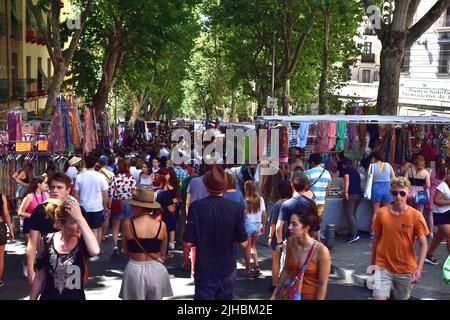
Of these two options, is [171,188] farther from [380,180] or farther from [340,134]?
[340,134]

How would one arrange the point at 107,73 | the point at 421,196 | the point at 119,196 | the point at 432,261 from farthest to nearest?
the point at 107,73 → the point at 421,196 → the point at 119,196 → the point at 432,261

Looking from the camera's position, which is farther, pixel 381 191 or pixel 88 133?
pixel 88 133

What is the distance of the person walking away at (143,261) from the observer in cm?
546

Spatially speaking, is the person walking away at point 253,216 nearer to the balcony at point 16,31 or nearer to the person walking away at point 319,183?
the person walking away at point 319,183

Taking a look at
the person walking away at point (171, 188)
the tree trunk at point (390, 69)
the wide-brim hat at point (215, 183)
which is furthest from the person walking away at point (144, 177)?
the tree trunk at point (390, 69)

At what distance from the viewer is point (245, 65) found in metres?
38.8

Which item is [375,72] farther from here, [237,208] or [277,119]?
[237,208]

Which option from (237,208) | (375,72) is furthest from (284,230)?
(375,72)

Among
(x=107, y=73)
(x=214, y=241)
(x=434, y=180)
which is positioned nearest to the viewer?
(x=214, y=241)

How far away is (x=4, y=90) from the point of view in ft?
87.7

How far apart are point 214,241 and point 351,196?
6630 mm

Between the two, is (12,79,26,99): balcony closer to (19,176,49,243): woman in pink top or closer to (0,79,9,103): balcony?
(0,79,9,103): balcony

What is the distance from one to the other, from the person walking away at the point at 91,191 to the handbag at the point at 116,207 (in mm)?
505

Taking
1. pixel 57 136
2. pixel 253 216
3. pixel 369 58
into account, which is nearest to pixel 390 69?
pixel 57 136
